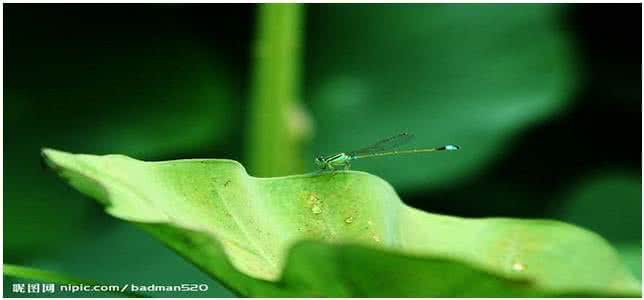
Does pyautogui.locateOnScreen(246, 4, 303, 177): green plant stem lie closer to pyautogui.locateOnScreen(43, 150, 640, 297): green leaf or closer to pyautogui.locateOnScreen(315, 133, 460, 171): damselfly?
pyautogui.locateOnScreen(315, 133, 460, 171): damselfly

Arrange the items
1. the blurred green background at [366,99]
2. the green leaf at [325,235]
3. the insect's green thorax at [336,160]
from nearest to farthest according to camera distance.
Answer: the green leaf at [325,235]
the insect's green thorax at [336,160]
the blurred green background at [366,99]

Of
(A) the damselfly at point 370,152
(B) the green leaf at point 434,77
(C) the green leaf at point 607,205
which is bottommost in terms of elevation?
(C) the green leaf at point 607,205

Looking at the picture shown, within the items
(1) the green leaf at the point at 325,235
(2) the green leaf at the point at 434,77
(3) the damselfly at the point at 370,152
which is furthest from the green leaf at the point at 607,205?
(1) the green leaf at the point at 325,235

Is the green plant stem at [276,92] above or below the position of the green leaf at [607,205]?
above

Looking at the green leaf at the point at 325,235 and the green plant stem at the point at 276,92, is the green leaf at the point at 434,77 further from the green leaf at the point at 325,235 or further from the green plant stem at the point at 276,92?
the green leaf at the point at 325,235

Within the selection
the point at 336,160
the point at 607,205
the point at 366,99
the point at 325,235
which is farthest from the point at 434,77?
the point at 325,235

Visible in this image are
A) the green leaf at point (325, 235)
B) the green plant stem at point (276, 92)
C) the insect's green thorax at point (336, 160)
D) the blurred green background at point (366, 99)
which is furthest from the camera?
the blurred green background at point (366, 99)

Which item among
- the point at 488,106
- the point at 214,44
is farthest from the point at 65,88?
the point at 488,106

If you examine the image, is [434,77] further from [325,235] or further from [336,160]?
[325,235]
